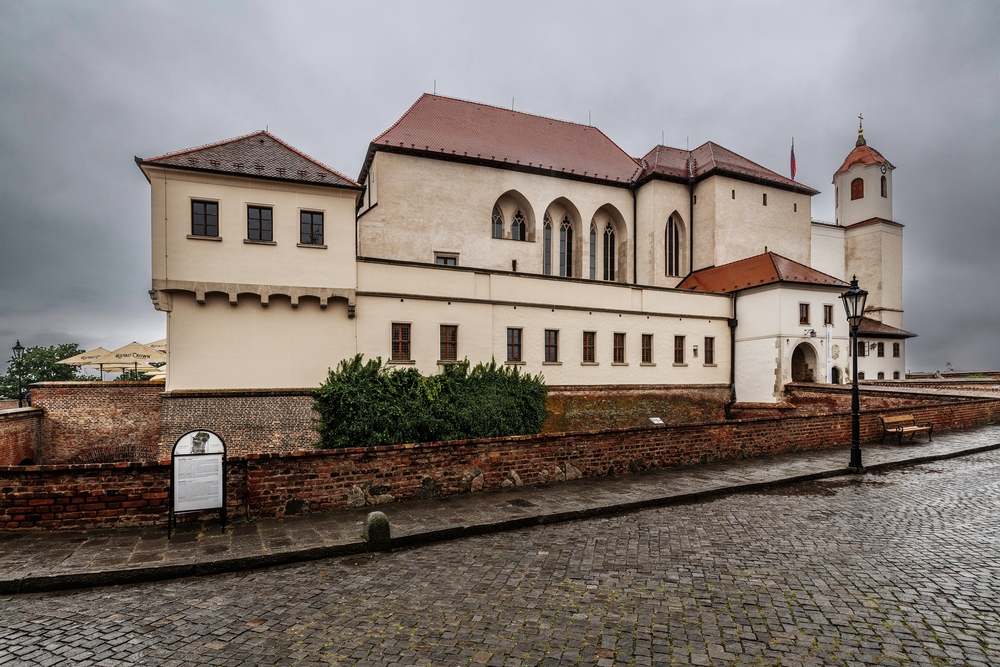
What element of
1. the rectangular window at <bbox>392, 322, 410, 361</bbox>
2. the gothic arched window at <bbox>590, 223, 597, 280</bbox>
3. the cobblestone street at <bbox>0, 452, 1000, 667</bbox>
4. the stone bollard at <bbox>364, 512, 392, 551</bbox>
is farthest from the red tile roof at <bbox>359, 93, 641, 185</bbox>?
the cobblestone street at <bbox>0, 452, 1000, 667</bbox>

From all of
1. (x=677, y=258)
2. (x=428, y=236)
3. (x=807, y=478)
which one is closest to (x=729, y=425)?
(x=807, y=478)

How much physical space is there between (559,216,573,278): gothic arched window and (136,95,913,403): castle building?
0.10 m

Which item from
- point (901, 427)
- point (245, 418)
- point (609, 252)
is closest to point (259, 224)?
point (245, 418)

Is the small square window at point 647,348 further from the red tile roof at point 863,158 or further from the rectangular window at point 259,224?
the red tile roof at point 863,158

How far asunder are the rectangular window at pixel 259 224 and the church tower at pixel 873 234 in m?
45.9

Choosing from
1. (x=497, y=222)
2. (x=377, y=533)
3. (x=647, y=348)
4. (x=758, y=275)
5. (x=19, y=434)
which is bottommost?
(x=19, y=434)

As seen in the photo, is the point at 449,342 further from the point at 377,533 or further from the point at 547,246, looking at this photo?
the point at 377,533

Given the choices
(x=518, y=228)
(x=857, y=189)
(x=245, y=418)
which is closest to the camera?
(x=245, y=418)

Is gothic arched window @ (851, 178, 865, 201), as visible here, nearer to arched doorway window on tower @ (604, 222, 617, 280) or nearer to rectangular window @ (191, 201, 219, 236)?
arched doorway window on tower @ (604, 222, 617, 280)

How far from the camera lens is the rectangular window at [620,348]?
81.7 feet

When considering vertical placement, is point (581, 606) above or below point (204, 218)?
below

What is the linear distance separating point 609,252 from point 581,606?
3042cm

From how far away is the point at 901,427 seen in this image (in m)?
14.7

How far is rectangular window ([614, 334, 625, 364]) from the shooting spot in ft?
81.7
